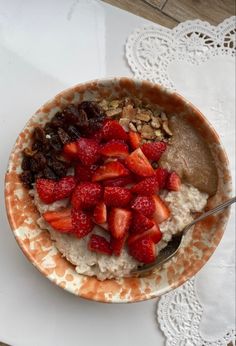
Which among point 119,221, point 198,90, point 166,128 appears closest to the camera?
point 119,221

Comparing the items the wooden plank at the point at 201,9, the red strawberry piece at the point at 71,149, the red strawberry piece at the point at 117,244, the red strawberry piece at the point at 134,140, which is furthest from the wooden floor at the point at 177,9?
the red strawberry piece at the point at 117,244

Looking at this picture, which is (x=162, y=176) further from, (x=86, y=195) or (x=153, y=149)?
(x=86, y=195)

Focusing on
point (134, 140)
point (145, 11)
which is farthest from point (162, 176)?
point (145, 11)

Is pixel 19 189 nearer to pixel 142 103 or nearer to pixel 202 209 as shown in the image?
pixel 142 103

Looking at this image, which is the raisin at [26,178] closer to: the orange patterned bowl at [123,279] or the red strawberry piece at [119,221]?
the orange patterned bowl at [123,279]

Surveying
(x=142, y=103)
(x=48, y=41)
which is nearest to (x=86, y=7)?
(x=48, y=41)

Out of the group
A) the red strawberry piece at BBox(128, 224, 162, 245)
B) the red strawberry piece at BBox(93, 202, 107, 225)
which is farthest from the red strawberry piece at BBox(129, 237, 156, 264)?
the red strawberry piece at BBox(93, 202, 107, 225)
